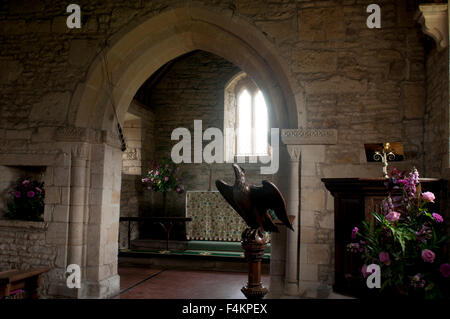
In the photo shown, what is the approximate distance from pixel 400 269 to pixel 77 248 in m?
3.64

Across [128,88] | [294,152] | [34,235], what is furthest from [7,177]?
[294,152]

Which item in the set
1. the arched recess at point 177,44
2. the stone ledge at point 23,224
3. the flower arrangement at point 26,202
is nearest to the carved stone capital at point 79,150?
the arched recess at point 177,44

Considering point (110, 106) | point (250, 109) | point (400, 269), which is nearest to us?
point (400, 269)

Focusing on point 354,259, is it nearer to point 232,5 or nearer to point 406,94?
point 406,94

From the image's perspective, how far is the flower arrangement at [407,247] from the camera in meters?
2.69

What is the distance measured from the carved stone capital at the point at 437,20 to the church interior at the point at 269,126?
0.01 metres

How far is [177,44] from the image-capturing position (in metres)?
5.35

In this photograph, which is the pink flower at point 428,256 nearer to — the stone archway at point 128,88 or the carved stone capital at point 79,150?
the stone archway at point 128,88

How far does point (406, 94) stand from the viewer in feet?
13.6

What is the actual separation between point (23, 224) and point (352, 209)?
3.94 metres

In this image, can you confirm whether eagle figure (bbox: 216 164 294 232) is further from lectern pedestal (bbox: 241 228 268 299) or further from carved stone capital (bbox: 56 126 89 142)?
carved stone capital (bbox: 56 126 89 142)

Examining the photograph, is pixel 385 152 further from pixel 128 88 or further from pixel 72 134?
pixel 72 134

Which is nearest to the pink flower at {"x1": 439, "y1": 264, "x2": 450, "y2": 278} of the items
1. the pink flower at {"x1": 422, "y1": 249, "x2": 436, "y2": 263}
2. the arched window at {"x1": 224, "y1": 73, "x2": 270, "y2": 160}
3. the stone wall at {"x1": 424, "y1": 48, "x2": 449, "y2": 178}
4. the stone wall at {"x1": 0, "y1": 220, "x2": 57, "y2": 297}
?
the pink flower at {"x1": 422, "y1": 249, "x2": 436, "y2": 263}
